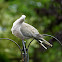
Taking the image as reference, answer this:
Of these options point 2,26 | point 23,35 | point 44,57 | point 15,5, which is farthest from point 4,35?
point 23,35

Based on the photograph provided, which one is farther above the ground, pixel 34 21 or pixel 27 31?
pixel 27 31

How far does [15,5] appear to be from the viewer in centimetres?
419

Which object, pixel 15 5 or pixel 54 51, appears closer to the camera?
pixel 54 51

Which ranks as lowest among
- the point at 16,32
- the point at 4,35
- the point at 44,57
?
the point at 44,57

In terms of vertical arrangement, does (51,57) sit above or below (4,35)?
below

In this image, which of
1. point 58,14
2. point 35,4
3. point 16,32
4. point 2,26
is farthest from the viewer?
point 2,26

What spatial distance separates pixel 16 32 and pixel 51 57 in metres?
2.80

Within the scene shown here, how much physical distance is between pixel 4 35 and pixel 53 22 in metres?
1.11

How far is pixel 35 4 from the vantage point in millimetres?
3879

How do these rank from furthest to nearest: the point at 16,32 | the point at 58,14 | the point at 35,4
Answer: the point at 35,4 → the point at 58,14 → the point at 16,32

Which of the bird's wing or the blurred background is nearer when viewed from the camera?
the bird's wing

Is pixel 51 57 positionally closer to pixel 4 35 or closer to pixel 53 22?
pixel 53 22

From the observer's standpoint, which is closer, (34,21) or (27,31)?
(27,31)

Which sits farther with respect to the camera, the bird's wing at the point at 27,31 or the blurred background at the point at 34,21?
the blurred background at the point at 34,21
